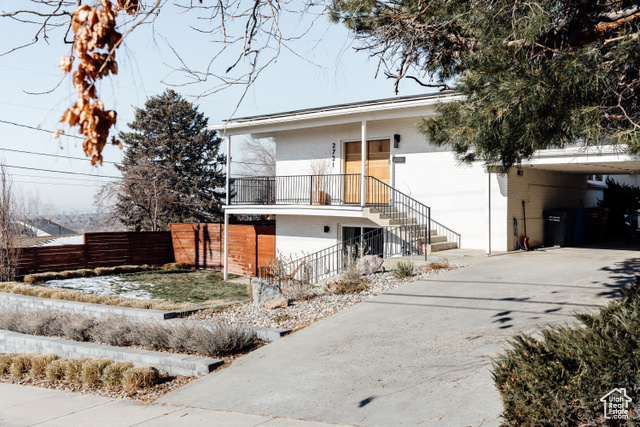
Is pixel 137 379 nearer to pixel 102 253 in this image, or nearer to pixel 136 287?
pixel 136 287

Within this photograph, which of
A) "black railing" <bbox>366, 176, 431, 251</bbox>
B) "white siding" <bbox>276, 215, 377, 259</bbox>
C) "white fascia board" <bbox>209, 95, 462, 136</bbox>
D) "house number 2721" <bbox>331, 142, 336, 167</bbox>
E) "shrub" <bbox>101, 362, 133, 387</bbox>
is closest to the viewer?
"shrub" <bbox>101, 362, 133, 387</bbox>

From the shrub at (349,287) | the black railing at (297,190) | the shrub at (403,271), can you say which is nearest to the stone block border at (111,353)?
the shrub at (349,287)

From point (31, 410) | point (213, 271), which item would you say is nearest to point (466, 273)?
point (31, 410)

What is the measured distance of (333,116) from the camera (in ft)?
57.1

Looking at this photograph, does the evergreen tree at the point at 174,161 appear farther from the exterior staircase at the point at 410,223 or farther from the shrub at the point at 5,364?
the shrub at the point at 5,364

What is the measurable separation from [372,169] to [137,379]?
483 inches

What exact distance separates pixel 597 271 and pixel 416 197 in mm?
6311

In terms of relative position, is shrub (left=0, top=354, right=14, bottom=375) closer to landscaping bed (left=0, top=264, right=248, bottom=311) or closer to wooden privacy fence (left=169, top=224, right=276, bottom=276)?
landscaping bed (left=0, top=264, right=248, bottom=311)

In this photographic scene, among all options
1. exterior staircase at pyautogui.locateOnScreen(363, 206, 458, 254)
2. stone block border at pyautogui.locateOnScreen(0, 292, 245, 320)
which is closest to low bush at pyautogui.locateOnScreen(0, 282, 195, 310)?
stone block border at pyautogui.locateOnScreen(0, 292, 245, 320)

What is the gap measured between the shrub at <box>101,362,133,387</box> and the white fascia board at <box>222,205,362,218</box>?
925cm

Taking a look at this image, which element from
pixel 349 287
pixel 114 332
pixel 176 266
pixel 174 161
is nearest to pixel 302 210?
pixel 349 287

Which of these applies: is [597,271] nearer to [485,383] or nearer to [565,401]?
[485,383]

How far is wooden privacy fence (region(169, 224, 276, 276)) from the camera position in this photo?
21047 millimetres

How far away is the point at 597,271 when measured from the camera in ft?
38.9
